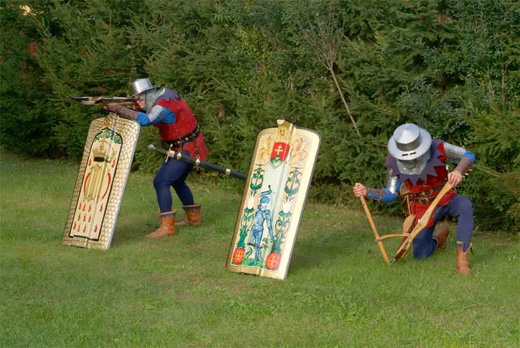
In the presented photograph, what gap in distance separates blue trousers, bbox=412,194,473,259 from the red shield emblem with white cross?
147 cm

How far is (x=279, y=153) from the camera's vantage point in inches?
280

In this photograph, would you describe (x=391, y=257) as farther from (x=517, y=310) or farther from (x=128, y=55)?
(x=128, y=55)

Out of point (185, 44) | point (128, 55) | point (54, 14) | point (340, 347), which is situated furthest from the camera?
point (54, 14)

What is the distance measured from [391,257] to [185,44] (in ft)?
20.1

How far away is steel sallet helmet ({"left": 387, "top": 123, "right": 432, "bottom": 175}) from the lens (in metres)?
6.73

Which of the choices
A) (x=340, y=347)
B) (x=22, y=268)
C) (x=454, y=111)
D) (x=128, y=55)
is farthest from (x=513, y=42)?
(x=128, y=55)

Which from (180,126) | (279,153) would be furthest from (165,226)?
(279,153)

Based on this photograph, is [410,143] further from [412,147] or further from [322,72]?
[322,72]

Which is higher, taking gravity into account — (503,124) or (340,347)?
(503,124)

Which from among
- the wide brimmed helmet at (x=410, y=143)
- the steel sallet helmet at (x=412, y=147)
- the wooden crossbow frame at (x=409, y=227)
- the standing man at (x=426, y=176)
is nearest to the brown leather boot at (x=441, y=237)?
the standing man at (x=426, y=176)

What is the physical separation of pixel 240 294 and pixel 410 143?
75.3 inches

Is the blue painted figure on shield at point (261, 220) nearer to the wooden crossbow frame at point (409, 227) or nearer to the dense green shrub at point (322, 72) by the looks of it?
the wooden crossbow frame at point (409, 227)

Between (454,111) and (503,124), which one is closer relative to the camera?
(503,124)

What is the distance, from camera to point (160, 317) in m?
5.84
